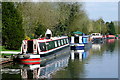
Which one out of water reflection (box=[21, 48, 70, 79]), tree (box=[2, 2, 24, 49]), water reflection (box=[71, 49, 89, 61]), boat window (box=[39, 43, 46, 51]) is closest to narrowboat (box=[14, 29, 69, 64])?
boat window (box=[39, 43, 46, 51])

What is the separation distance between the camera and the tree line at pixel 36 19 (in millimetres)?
39344

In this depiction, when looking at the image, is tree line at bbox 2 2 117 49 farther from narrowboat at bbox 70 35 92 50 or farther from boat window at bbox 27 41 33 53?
narrowboat at bbox 70 35 92 50

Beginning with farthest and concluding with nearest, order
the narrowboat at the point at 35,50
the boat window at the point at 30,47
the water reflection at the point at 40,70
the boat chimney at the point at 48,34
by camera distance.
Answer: the boat chimney at the point at 48,34
the boat window at the point at 30,47
the narrowboat at the point at 35,50
the water reflection at the point at 40,70

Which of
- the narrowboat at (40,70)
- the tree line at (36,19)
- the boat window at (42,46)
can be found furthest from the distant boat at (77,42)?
the boat window at (42,46)

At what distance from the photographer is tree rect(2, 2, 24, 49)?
3906cm

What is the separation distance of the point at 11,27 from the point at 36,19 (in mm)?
15530

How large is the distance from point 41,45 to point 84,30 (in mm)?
53118

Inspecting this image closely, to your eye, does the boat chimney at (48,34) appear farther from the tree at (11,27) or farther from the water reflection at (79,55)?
the tree at (11,27)

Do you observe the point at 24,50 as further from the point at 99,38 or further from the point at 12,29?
the point at 99,38

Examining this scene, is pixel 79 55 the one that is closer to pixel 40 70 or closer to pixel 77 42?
pixel 77 42

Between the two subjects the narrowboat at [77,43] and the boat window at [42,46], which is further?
the narrowboat at [77,43]

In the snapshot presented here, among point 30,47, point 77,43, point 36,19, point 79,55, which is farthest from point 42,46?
point 36,19

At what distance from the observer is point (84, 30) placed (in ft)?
276

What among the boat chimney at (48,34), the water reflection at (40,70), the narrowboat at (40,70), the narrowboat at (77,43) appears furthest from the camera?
the narrowboat at (77,43)
